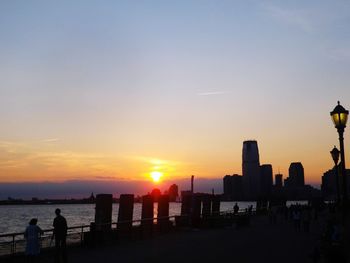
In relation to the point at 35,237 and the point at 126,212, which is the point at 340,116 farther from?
the point at 126,212

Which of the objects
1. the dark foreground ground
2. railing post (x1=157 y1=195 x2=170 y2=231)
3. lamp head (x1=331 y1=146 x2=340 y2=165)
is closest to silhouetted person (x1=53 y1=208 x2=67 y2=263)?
the dark foreground ground

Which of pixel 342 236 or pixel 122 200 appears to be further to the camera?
pixel 122 200

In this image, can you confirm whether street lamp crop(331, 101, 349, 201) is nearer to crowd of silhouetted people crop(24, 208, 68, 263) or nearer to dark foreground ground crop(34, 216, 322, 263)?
dark foreground ground crop(34, 216, 322, 263)

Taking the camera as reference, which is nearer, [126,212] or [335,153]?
[335,153]

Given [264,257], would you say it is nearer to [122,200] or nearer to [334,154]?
[334,154]

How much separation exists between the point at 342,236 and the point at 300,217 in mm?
23934

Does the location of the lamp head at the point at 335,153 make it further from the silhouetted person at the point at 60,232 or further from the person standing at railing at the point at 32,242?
the person standing at railing at the point at 32,242

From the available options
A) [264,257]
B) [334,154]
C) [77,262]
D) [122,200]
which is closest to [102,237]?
[122,200]

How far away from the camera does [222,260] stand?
17938mm

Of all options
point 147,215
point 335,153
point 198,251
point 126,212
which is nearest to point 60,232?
point 198,251

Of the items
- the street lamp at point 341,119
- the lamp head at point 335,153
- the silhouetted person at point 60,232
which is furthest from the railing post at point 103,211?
the street lamp at point 341,119

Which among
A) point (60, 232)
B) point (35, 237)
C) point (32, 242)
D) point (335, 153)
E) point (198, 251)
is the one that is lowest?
point (198, 251)

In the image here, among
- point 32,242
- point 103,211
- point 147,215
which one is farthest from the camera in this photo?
point 147,215

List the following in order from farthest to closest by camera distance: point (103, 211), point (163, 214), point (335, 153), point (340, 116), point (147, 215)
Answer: point (163, 214) < point (147, 215) < point (103, 211) < point (335, 153) < point (340, 116)
